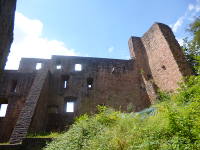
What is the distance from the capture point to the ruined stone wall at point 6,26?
139 inches

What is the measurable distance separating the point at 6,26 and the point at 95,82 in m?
12.0

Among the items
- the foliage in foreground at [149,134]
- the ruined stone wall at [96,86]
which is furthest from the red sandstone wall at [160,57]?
the foliage in foreground at [149,134]

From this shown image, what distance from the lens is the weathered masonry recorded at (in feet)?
42.4

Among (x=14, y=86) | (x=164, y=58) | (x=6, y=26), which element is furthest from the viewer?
(x=14, y=86)

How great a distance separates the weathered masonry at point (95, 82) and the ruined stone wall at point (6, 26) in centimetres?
735

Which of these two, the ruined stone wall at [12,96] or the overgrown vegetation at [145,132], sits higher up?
the ruined stone wall at [12,96]

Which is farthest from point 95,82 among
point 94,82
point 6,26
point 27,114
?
point 6,26

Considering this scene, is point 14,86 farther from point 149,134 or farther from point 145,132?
point 149,134

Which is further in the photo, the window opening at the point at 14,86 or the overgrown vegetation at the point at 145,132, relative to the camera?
the window opening at the point at 14,86

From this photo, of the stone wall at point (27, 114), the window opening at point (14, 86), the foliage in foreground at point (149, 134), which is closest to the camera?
the foliage in foreground at point (149, 134)

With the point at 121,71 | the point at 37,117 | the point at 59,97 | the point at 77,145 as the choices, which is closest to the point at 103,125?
the point at 77,145

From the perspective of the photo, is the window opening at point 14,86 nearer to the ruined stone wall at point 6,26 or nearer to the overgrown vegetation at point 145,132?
the overgrown vegetation at point 145,132

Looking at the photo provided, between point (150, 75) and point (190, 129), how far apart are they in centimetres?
1155

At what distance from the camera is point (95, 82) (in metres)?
15.5
